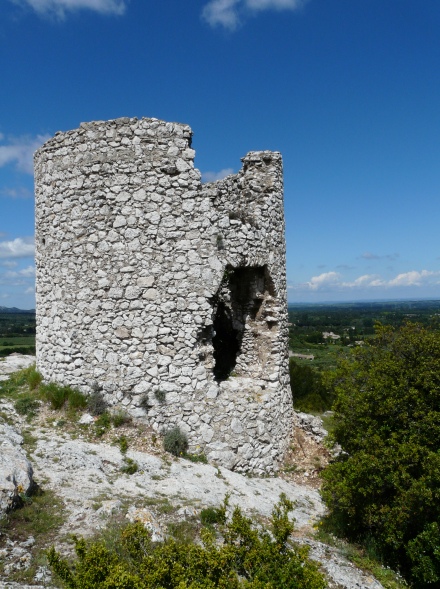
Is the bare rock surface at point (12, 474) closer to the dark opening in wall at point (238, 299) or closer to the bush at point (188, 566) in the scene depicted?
the bush at point (188, 566)

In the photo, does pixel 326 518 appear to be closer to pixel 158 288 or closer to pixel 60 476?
pixel 60 476

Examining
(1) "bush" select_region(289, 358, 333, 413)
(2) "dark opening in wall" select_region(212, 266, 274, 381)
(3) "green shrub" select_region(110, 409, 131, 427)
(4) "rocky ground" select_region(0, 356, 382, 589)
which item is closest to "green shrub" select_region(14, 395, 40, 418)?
Answer: (4) "rocky ground" select_region(0, 356, 382, 589)

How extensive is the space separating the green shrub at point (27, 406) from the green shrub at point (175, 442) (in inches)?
120

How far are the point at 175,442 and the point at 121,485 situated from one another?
68.5 inches

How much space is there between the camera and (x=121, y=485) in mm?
7477

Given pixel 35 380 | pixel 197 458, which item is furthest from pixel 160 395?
pixel 35 380

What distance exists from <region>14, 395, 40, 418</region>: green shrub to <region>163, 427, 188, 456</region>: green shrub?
10.0ft

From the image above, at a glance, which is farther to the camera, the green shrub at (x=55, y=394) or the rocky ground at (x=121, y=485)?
the green shrub at (x=55, y=394)

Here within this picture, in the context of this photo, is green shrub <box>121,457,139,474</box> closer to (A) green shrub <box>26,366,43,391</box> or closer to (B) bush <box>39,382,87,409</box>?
(B) bush <box>39,382,87,409</box>

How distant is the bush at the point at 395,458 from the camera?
6.68 m

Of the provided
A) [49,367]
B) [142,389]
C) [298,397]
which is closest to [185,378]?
[142,389]

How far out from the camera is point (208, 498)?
7.54 meters

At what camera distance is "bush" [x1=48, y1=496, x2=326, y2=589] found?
3.98 meters

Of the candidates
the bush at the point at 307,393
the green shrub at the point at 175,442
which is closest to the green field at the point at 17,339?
the bush at the point at 307,393
